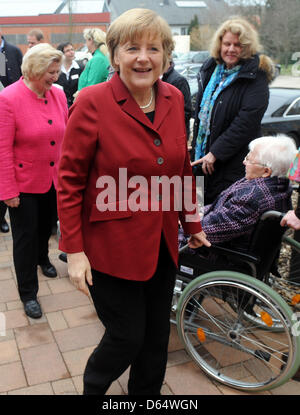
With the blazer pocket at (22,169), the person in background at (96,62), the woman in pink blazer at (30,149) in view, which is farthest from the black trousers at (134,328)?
the person in background at (96,62)

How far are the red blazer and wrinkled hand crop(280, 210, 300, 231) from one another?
61 cm

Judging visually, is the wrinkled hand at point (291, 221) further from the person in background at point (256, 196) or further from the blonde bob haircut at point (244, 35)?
the blonde bob haircut at point (244, 35)

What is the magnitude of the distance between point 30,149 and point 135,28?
1.48 meters

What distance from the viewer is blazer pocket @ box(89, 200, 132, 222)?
65.8 inches

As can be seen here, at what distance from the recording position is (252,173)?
7.86 ft

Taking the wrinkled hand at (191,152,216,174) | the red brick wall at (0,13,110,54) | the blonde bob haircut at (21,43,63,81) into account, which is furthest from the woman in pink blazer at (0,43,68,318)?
the red brick wall at (0,13,110,54)

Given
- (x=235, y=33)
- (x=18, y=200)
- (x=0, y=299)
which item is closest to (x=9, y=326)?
(x=0, y=299)

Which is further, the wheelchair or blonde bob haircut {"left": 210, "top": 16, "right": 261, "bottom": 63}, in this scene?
blonde bob haircut {"left": 210, "top": 16, "right": 261, "bottom": 63}

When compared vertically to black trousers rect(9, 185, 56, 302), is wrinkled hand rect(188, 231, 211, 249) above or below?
above

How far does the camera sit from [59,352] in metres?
2.60

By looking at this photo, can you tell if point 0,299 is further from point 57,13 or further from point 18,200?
point 57,13

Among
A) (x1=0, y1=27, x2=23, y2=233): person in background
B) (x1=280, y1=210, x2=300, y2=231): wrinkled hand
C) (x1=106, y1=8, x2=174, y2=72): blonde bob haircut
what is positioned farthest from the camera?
(x1=0, y1=27, x2=23, y2=233): person in background

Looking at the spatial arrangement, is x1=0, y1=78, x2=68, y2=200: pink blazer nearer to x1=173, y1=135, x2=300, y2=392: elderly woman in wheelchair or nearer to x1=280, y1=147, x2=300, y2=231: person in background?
x1=173, y1=135, x2=300, y2=392: elderly woman in wheelchair

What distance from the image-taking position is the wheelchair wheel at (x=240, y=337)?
2.08 m
